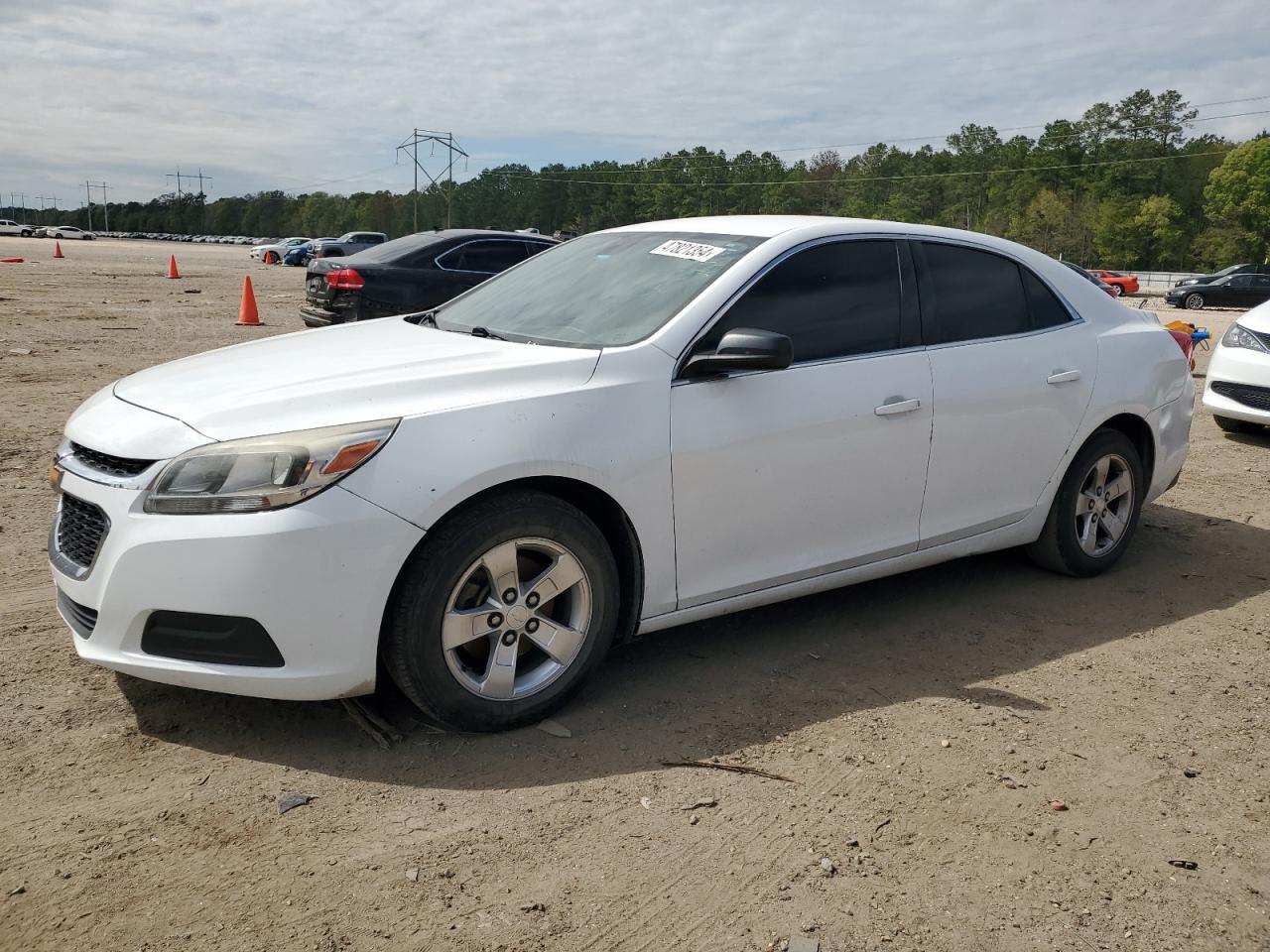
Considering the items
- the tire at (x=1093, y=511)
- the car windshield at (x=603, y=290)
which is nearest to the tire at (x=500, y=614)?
the car windshield at (x=603, y=290)

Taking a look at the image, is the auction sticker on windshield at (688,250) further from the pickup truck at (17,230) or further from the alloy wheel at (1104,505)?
the pickup truck at (17,230)

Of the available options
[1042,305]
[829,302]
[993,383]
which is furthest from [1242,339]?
[829,302]

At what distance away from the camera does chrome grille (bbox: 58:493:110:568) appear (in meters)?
3.27

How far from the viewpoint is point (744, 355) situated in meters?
3.67

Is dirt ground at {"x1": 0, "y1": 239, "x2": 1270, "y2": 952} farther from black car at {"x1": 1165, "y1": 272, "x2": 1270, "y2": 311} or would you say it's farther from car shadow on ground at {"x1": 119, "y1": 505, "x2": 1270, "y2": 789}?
black car at {"x1": 1165, "y1": 272, "x2": 1270, "y2": 311}

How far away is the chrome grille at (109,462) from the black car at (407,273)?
911cm

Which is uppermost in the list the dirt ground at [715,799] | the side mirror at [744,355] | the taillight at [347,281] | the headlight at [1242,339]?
the side mirror at [744,355]

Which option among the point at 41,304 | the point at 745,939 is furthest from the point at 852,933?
the point at 41,304

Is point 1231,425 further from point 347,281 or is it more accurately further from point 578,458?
point 347,281

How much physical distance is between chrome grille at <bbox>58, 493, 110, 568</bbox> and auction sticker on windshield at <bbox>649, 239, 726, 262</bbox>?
2.27 meters

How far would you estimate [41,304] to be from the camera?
18531mm

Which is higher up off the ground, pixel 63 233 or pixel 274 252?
pixel 63 233

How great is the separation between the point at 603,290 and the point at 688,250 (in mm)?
370

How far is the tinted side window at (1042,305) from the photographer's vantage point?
4941 mm
